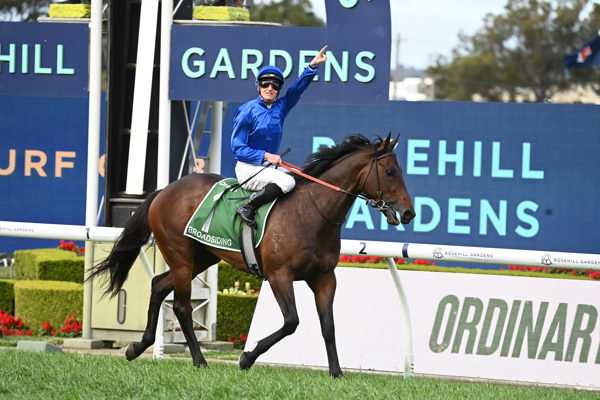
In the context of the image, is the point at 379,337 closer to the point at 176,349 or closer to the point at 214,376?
the point at 214,376

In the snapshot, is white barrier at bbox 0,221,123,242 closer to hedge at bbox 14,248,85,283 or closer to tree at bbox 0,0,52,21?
hedge at bbox 14,248,85,283

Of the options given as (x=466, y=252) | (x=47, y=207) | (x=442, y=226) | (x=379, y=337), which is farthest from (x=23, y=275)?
(x=466, y=252)

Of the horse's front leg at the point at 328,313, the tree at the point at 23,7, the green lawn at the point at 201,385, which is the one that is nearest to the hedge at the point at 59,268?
the green lawn at the point at 201,385

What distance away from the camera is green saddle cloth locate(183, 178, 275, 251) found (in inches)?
242

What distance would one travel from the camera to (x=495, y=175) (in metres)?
12.9

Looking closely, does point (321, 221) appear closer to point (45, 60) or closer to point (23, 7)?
point (45, 60)

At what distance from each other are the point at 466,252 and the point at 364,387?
141cm

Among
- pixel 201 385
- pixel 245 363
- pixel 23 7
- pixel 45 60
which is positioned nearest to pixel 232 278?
pixel 45 60

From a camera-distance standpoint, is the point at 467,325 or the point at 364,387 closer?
the point at 364,387

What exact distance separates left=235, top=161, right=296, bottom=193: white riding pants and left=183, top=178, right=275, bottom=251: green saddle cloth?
0.27 ft

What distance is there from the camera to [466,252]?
20.3 ft

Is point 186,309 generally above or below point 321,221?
below

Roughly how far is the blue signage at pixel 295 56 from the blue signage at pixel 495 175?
4.81m

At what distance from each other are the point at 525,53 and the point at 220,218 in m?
39.8
